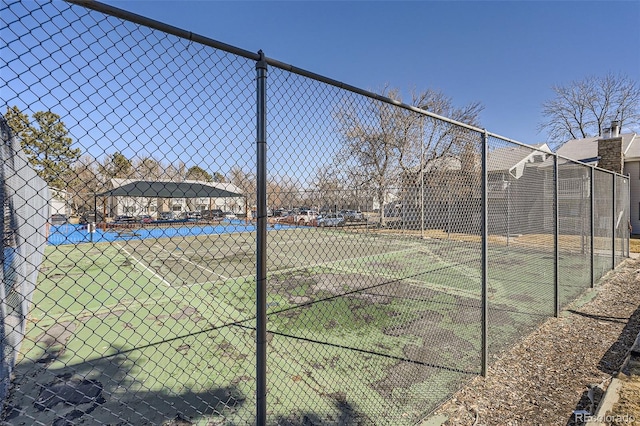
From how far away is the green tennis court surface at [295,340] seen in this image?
9.02ft

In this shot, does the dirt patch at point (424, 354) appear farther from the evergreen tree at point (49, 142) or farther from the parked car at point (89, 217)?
the evergreen tree at point (49, 142)

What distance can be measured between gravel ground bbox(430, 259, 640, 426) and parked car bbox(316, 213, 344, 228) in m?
1.73

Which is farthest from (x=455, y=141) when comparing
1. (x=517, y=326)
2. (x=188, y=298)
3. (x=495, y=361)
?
(x=188, y=298)

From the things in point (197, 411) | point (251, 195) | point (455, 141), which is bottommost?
point (197, 411)

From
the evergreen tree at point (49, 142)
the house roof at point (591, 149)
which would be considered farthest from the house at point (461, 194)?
the house roof at point (591, 149)

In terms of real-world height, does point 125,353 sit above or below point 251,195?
below

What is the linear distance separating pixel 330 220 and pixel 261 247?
105cm

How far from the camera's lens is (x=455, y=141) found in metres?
3.39

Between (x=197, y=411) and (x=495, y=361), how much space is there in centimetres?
299

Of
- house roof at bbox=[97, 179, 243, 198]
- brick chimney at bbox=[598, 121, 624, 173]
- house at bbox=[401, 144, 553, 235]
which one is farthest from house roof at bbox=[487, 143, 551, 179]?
brick chimney at bbox=[598, 121, 624, 173]

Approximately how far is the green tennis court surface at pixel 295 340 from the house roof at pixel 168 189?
52 cm

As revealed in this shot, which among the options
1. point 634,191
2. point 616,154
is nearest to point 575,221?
point 616,154

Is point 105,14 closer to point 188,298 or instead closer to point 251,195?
point 251,195

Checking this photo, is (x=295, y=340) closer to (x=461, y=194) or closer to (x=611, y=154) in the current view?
(x=461, y=194)
